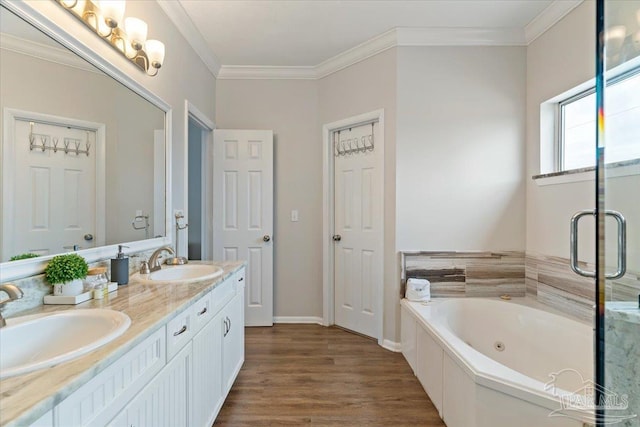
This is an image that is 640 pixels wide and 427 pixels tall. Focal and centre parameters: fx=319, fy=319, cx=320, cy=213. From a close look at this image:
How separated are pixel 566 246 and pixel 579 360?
77 cm

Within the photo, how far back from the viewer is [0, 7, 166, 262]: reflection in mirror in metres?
1.10

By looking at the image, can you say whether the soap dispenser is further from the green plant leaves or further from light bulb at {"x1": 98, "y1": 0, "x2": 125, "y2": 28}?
light bulb at {"x1": 98, "y1": 0, "x2": 125, "y2": 28}

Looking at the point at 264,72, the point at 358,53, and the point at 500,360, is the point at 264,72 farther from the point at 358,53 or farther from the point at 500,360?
Result: the point at 500,360

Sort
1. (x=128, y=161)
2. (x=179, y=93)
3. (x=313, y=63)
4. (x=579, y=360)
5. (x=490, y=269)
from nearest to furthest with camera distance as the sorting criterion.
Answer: (x=128, y=161) → (x=579, y=360) → (x=179, y=93) → (x=490, y=269) → (x=313, y=63)

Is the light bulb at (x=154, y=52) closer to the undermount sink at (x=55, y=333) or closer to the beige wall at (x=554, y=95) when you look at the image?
the undermount sink at (x=55, y=333)

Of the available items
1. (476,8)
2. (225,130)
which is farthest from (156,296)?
(476,8)

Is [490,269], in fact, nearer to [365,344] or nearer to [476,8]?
[365,344]

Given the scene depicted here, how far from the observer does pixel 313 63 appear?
3.23 m

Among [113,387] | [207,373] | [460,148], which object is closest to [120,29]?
[113,387]

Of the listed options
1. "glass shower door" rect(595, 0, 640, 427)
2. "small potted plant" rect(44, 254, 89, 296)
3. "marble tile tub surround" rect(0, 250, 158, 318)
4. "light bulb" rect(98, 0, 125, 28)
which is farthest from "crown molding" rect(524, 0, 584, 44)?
"marble tile tub surround" rect(0, 250, 158, 318)

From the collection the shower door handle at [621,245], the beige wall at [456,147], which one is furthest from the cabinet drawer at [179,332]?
the beige wall at [456,147]

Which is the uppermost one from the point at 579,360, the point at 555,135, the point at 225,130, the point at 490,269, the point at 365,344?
the point at 225,130

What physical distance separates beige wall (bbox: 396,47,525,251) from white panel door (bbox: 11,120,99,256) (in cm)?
215

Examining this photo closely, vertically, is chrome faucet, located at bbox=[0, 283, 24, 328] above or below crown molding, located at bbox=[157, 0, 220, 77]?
below
